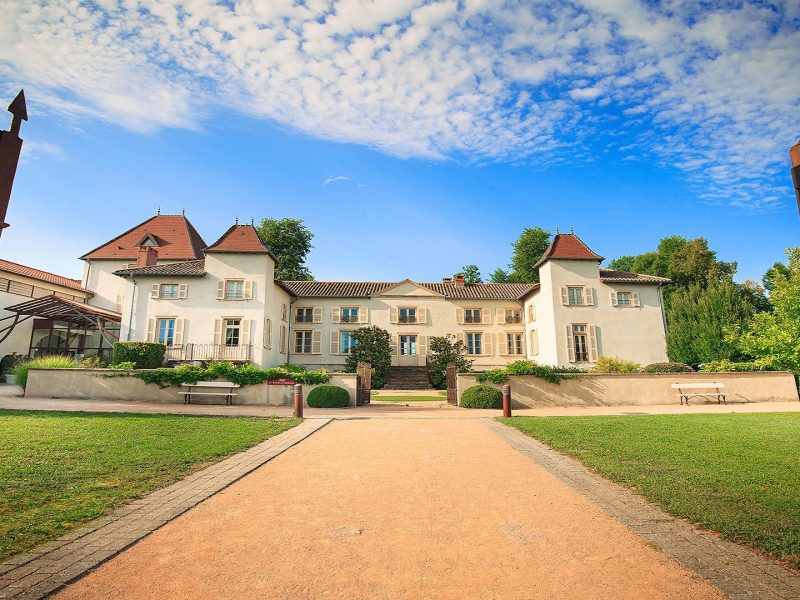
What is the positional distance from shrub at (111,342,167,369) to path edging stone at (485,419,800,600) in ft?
70.7

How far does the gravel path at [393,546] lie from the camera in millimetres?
3039

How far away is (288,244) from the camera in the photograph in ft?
138

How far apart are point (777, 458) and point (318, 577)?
7.37 meters

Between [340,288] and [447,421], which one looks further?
[340,288]

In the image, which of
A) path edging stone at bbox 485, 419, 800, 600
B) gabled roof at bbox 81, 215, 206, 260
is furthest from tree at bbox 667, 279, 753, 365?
gabled roof at bbox 81, 215, 206, 260

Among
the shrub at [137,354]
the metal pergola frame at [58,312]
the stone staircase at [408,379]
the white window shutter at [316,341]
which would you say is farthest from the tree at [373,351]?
the metal pergola frame at [58,312]

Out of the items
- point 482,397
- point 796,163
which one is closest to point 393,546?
point 796,163

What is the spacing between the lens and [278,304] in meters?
29.0

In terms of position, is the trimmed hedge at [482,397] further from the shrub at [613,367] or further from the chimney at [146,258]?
the chimney at [146,258]

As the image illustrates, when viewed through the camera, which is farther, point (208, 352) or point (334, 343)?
point (334, 343)

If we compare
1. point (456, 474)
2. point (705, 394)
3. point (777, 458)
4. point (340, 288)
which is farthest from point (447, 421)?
point (340, 288)

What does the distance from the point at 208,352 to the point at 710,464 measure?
24.2 meters

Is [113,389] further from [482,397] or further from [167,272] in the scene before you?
[482,397]

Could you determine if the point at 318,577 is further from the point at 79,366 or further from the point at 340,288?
the point at 340,288
